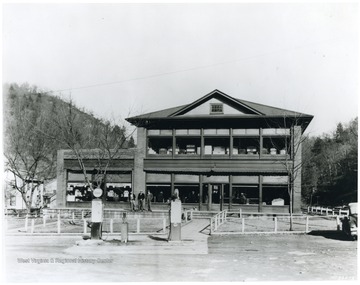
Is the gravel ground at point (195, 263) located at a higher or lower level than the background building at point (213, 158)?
lower

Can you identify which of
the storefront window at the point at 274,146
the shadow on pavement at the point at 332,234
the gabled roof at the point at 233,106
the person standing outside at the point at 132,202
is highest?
the gabled roof at the point at 233,106

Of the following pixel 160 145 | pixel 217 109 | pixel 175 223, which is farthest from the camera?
pixel 160 145

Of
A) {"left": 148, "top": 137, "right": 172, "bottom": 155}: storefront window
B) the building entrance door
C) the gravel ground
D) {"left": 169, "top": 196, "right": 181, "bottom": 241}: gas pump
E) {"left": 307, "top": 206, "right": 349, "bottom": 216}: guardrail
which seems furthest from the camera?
{"left": 148, "top": 137, "right": 172, "bottom": 155}: storefront window

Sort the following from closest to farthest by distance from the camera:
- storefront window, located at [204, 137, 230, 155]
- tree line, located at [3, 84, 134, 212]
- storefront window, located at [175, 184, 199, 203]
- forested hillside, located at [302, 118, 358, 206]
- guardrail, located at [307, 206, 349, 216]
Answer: tree line, located at [3, 84, 134, 212] → guardrail, located at [307, 206, 349, 216] → storefront window, located at [204, 137, 230, 155] → storefront window, located at [175, 184, 199, 203] → forested hillside, located at [302, 118, 358, 206]

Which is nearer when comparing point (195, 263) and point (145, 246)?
point (195, 263)

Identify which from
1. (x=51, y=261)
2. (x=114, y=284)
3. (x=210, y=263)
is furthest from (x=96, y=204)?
(x=114, y=284)

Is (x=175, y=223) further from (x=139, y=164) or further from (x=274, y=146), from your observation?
(x=274, y=146)

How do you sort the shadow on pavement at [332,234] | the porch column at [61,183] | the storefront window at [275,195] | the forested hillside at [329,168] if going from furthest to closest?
the forested hillside at [329,168], the porch column at [61,183], the storefront window at [275,195], the shadow on pavement at [332,234]

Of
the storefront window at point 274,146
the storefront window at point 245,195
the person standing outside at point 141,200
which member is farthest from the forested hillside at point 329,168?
the person standing outside at point 141,200

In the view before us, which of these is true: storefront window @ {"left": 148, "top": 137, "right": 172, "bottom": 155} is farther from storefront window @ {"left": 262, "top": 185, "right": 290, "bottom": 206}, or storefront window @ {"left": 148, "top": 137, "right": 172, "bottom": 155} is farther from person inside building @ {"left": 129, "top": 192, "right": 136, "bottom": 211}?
storefront window @ {"left": 262, "top": 185, "right": 290, "bottom": 206}

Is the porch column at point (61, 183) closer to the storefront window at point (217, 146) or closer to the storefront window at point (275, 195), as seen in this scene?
the storefront window at point (217, 146)

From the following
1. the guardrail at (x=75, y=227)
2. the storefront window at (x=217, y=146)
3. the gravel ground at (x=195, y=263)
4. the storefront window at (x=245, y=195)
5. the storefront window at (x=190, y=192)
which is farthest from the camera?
the storefront window at (x=190, y=192)

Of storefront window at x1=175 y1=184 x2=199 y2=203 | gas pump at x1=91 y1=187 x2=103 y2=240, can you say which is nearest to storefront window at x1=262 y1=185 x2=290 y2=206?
storefront window at x1=175 y1=184 x2=199 y2=203

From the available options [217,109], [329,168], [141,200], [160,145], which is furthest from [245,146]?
[329,168]
